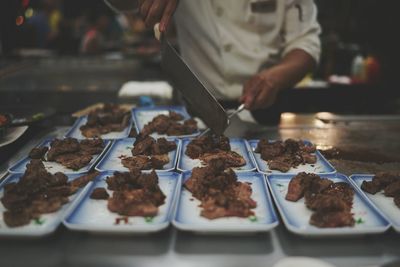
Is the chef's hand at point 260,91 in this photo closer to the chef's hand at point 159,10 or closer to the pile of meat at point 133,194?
the chef's hand at point 159,10

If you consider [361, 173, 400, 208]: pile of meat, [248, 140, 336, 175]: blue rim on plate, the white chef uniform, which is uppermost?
the white chef uniform

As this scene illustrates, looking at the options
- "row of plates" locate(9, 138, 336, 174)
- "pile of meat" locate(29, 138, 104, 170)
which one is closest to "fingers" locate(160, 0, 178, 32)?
"row of plates" locate(9, 138, 336, 174)

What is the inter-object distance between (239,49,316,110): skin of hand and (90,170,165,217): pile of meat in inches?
50.7

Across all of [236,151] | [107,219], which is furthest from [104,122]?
[107,219]

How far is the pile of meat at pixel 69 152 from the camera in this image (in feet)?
7.98

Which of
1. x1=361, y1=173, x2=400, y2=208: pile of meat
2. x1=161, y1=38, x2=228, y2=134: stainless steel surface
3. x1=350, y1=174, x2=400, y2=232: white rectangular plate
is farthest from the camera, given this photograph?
x1=161, y1=38, x2=228, y2=134: stainless steel surface

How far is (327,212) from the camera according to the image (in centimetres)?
178

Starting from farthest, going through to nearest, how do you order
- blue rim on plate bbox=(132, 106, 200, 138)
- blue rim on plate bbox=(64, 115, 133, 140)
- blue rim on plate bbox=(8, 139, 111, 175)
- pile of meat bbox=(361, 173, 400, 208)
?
blue rim on plate bbox=(132, 106, 200, 138) → blue rim on plate bbox=(64, 115, 133, 140) → blue rim on plate bbox=(8, 139, 111, 175) → pile of meat bbox=(361, 173, 400, 208)

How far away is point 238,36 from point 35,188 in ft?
8.87

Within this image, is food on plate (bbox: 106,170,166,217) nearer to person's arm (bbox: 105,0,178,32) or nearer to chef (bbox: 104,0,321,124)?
person's arm (bbox: 105,0,178,32)

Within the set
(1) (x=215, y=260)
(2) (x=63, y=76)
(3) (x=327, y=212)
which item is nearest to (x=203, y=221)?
(1) (x=215, y=260)

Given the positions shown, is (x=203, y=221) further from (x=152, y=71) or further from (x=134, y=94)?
(x=152, y=71)

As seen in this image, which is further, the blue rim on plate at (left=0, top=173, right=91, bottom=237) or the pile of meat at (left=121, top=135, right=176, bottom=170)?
the pile of meat at (left=121, top=135, right=176, bottom=170)

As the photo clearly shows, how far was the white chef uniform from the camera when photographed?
3875 mm
